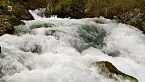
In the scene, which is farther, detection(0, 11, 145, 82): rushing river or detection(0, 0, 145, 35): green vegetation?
detection(0, 0, 145, 35): green vegetation

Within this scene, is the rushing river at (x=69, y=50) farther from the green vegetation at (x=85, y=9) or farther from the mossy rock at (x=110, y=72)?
the green vegetation at (x=85, y=9)

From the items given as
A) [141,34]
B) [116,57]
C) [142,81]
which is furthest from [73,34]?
[142,81]

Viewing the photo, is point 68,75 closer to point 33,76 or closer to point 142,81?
point 33,76

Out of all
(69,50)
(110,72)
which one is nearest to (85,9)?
(69,50)

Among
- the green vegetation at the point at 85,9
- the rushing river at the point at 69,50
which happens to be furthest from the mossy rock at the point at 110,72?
the green vegetation at the point at 85,9

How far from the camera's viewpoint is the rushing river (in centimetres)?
814

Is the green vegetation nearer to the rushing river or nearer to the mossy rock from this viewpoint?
the rushing river

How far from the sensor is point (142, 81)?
29.8 feet

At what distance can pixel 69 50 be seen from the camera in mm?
10641

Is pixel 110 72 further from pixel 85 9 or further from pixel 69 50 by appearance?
pixel 85 9

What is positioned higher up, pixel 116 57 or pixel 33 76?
pixel 33 76

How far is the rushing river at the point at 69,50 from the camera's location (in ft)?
26.7

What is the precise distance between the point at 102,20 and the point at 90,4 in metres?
1.21

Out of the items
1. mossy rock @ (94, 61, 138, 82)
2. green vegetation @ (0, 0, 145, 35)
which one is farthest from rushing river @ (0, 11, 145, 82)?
green vegetation @ (0, 0, 145, 35)
